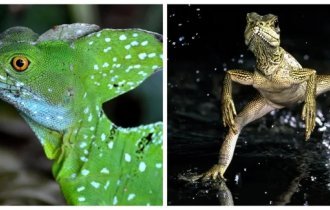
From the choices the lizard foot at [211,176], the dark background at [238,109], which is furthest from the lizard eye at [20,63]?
the lizard foot at [211,176]

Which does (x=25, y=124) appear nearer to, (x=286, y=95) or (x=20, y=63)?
(x=20, y=63)

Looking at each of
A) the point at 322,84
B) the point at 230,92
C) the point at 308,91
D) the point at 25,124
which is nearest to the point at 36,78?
the point at 25,124

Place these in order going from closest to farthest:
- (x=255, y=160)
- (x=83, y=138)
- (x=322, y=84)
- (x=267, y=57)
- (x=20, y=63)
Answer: (x=20, y=63), (x=83, y=138), (x=267, y=57), (x=322, y=84), (x=255, y=160)

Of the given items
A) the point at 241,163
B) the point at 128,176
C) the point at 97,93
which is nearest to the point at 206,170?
the point at 241,163

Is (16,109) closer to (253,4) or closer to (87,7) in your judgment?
(87,7)

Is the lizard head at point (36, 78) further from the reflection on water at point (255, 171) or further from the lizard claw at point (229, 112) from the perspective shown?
the lizard claw at point (229, 112)

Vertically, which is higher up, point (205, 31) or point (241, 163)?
point (205, 31)

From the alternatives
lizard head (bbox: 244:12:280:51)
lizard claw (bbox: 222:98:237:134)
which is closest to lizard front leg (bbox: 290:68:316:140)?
lizard head (bbox: 244:12:280:51)
